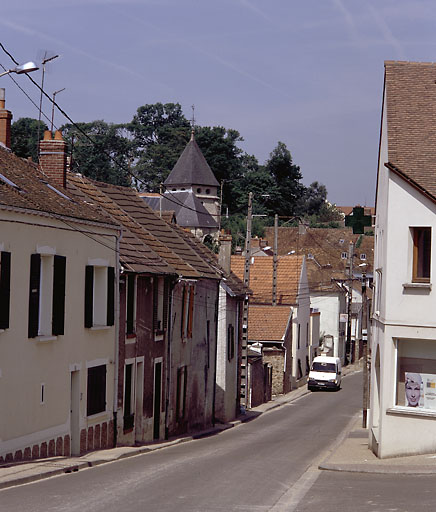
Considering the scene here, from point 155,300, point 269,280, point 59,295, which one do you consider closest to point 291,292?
point 269,280

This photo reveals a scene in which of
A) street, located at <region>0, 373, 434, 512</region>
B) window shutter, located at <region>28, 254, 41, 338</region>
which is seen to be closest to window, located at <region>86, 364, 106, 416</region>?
street, located at <region>0, 373, 434, 512</region>

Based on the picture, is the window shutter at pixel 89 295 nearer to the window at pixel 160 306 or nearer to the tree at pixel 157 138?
the window at pixel 160 306

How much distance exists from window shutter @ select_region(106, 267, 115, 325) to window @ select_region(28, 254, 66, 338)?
8.93 feet

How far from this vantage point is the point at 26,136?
108 metres

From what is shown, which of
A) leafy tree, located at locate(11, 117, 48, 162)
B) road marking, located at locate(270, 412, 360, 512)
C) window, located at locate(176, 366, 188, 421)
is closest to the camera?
road marking, located at locate(270, 412, 360, 512)

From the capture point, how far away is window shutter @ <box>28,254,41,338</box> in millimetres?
19141

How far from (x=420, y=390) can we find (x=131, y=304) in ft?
28.3

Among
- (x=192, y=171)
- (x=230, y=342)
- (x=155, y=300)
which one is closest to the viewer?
(x=155, y=300)

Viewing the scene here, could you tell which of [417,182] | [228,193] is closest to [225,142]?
[228,193]

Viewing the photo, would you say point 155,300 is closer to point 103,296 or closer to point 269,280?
point 103,296

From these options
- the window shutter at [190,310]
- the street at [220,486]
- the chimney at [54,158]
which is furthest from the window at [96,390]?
the window shutter at [190,310]

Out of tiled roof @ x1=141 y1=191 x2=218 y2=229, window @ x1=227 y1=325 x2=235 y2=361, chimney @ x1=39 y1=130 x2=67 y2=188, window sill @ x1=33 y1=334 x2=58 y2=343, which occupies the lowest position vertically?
window @ x1=227 y1=325 x2=235 y2=361

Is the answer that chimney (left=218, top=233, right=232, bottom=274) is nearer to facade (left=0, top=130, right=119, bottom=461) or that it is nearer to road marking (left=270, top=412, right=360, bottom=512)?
facade (left=0, top=130, right=119, bottom=461)

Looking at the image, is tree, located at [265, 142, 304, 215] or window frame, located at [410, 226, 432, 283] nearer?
window frame, located at [410, 226, 432, 283]
